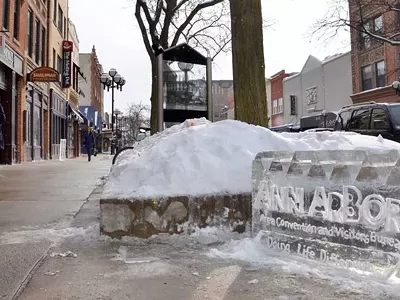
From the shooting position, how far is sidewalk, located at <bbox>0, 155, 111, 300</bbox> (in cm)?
364

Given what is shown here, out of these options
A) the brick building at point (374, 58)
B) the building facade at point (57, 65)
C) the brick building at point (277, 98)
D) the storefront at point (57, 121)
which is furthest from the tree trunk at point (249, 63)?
the brick building at point (277, 98)

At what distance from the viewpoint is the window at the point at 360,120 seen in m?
10.9

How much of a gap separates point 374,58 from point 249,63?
26.5 metres

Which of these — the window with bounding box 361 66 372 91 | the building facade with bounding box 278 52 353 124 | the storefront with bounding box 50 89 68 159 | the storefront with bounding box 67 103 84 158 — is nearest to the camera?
the storefront with bounding box 50 89 68 159

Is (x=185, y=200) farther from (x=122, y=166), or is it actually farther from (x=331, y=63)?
(x=331, y=63)

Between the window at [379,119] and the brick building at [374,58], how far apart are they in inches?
641

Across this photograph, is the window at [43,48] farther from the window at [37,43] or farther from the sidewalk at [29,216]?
the sidewalk at [29,216]

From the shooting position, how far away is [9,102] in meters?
16.7

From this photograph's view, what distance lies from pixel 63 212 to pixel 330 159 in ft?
13.5

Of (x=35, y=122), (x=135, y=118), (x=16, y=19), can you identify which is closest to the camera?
(x=16, y=19)

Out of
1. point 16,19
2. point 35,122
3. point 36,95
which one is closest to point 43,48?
point 36,95

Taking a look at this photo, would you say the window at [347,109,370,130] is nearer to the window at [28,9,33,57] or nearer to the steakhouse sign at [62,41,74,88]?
the window at [28,9,33,57]

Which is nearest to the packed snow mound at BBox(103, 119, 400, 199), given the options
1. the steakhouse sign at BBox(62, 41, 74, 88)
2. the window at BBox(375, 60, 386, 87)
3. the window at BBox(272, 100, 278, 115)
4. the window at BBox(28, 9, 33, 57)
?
the window at BBox(28, 9, 33, 57)

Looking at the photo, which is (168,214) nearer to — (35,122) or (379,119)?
(379,119)
